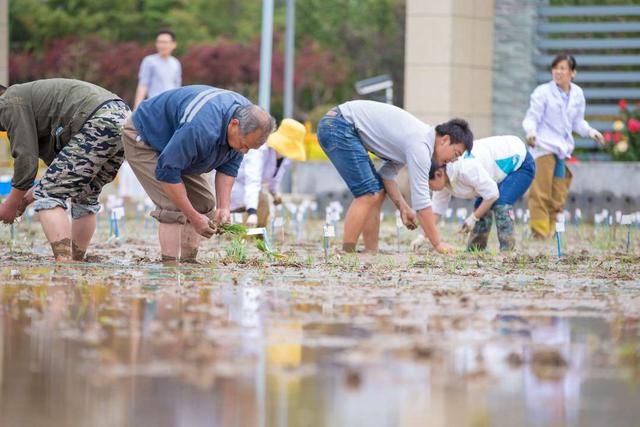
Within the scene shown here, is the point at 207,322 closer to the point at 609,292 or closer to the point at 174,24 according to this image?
the point at 609,292

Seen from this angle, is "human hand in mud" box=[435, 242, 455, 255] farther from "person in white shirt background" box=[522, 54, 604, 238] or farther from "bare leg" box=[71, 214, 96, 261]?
"person in white shirt background" box=[522, 54, 604, 238]

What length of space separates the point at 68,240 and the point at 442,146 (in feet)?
8.87

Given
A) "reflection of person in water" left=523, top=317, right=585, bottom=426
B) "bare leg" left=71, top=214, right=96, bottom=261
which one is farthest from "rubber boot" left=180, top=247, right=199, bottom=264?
"reflection of person in water" left=523, top=317, right=585, bottom=426

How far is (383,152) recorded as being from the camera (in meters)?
11.0

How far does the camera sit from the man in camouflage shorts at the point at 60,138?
30.7 ft

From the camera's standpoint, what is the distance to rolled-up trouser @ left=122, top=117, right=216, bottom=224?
928 cm

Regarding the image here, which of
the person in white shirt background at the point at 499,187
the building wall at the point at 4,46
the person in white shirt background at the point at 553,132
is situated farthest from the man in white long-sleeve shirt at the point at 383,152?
the building wall at the point at 4,46

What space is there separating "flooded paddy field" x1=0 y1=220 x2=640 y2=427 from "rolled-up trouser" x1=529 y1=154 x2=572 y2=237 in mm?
4162

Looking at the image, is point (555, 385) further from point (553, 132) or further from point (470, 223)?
point (553, 132)

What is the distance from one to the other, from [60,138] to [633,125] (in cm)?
1065

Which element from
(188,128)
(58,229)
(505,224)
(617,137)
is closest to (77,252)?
(58,229)

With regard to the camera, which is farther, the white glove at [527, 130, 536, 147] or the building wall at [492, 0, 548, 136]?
the building wall at [492, 0, 548, 136]

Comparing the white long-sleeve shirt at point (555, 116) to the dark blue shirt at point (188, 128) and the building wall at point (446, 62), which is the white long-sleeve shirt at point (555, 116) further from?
the dark blue shirt at point (188, 128)

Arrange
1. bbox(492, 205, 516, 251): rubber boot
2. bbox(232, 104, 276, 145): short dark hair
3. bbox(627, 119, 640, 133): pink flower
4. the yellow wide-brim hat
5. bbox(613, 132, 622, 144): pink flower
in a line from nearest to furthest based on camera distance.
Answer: bbox(232, 104, 276, 145): short dark hair < bbox(492, 205, 516, 251): rubber boot < the yellow wide-brim hat < bbox(627, 119, 640, 133): pink flower < bbox(613, 132, 622, 144): pink flower
